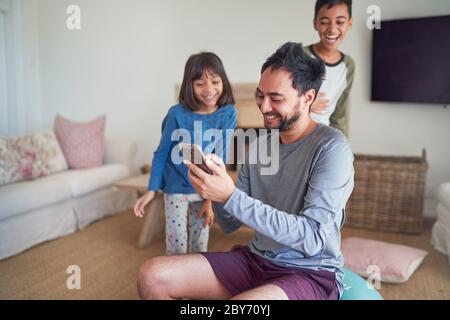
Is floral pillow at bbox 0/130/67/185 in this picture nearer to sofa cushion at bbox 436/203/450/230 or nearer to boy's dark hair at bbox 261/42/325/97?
boy's dark hair at bbox 261/42/325/97

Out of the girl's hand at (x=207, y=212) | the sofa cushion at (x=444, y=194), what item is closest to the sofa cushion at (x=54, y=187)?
the girl's hand at (x=207, y=212)

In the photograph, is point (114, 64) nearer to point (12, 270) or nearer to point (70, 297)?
point (70, 297)

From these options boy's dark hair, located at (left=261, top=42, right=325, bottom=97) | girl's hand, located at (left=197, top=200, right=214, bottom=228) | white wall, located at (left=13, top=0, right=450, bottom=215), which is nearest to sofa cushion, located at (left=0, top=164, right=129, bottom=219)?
white wall, located at (left=13, top=0, right=450, bottom=215)

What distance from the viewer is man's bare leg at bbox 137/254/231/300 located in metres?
0.96

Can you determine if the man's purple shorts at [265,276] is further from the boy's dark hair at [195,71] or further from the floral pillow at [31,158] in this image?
the floral pillow at [31,158]

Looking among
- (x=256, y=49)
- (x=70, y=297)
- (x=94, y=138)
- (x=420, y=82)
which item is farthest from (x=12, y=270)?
(x=420, y=82)

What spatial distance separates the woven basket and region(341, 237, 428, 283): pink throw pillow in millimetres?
452

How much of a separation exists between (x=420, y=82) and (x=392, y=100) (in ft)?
0.65

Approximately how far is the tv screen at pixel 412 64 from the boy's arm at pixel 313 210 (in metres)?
1.16

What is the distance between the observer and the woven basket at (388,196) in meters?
2.41

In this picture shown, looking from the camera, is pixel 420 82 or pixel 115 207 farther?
pixel 115 207

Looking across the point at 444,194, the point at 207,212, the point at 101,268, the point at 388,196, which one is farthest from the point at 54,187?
the point at 444,194

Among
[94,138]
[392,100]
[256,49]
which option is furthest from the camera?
[94,138]
